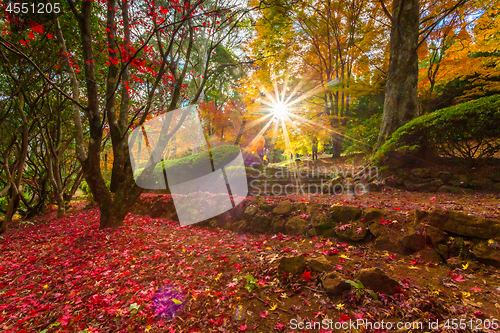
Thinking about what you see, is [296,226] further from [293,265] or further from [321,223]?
[293,265]

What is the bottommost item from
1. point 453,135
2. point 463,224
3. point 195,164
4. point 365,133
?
point 463,224

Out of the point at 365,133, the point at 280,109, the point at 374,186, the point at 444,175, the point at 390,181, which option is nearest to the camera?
the point at 444,175

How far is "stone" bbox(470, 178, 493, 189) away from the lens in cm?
449

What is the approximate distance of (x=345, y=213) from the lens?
11.9ft

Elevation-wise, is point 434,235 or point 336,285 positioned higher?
point 434,235

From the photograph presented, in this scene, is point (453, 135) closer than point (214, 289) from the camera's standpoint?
No

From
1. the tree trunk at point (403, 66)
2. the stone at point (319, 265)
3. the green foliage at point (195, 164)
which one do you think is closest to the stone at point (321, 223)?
the stone at point (319, 265)

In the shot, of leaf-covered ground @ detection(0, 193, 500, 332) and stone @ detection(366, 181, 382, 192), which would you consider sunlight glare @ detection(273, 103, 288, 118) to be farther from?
leaf-covered ground @ detection(0, 193, 500, 332)

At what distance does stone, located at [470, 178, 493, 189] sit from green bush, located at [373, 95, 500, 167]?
42 centimetres

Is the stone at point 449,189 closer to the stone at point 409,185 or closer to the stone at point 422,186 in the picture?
the stone at point 422,186

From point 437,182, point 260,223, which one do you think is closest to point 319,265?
point 260,223

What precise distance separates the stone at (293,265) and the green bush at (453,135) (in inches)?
186

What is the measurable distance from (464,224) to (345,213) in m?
1.48

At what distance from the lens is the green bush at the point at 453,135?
14.0 ft
